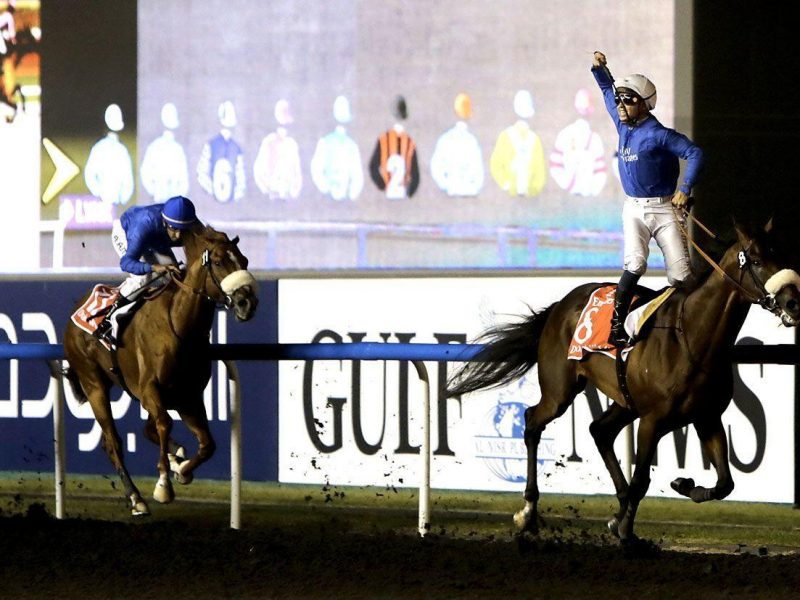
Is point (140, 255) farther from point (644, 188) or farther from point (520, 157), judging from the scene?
point (644, 188)

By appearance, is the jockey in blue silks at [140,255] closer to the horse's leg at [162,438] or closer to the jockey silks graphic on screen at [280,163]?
the horse's leg at [162,438]

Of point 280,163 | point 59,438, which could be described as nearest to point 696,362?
point 59,438

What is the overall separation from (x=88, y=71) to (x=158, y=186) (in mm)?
1006

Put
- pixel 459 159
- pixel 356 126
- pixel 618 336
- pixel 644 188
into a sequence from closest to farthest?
pixel 618 336
pixel 644 188
pixel 459 159
pixel 356 126

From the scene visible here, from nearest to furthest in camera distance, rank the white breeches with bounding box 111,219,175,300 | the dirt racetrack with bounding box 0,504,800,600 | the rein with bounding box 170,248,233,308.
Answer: the dirt racetrack with bounding box 0,504,800,600 < the rein with bounding box 170,248,233,308 < the white breeches with bounding box 111,219,175,300

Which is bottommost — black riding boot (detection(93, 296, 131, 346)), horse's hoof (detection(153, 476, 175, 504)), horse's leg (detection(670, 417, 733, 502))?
horse's hoof (detection(153, 476, 175, 504))

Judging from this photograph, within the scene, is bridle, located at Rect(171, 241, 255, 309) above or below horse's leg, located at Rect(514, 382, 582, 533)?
above

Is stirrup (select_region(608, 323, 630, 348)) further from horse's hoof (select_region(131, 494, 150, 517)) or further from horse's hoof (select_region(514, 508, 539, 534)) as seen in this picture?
horse's hoof (select_region(131, 494, 150, 517))

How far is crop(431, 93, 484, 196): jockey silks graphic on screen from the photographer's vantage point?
349 inches

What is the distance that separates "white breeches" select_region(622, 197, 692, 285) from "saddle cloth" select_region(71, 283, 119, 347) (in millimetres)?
2691

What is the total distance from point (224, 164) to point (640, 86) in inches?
150

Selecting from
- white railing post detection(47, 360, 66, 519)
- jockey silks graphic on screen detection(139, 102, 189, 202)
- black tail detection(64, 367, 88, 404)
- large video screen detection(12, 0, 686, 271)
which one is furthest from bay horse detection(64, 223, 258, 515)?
jockey silks graphic on screen detection(139, 102, 189, 202)

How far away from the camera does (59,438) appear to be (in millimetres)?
7809

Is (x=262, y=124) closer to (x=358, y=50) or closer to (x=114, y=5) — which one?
(x=358, y=50)
